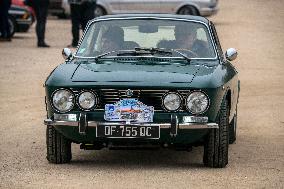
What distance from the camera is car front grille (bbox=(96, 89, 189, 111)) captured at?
9.66 metres

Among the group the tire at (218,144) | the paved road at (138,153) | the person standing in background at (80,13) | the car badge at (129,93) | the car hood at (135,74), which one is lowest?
the person standing in background at (80,13)

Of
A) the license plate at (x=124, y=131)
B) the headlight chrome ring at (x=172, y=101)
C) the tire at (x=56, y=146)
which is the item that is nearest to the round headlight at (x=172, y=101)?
the headlight chrome ring at (x=172, y=101)

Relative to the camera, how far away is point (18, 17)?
30219mm

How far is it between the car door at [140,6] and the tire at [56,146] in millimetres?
25953

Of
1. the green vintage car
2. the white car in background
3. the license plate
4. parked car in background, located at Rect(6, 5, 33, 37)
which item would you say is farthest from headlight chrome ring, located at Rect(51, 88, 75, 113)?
the white car in background

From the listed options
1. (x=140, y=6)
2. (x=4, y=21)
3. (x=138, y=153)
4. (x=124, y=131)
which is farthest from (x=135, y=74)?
(x=140, y=6)

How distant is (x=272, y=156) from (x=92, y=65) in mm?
1950

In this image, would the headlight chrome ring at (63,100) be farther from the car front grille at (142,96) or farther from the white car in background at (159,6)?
the white car in background at (159,6)

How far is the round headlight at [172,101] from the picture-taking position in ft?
31.6

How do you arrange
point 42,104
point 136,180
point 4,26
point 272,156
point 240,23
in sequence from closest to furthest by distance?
point 136,180, point 272,156, point 42,104, point 4,26, point 240,23

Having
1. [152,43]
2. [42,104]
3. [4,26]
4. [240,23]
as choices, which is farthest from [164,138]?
[240,23]

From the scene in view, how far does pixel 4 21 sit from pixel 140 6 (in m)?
8.99

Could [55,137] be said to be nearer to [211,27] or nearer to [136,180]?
[136,180]

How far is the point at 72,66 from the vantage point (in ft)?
34.3
